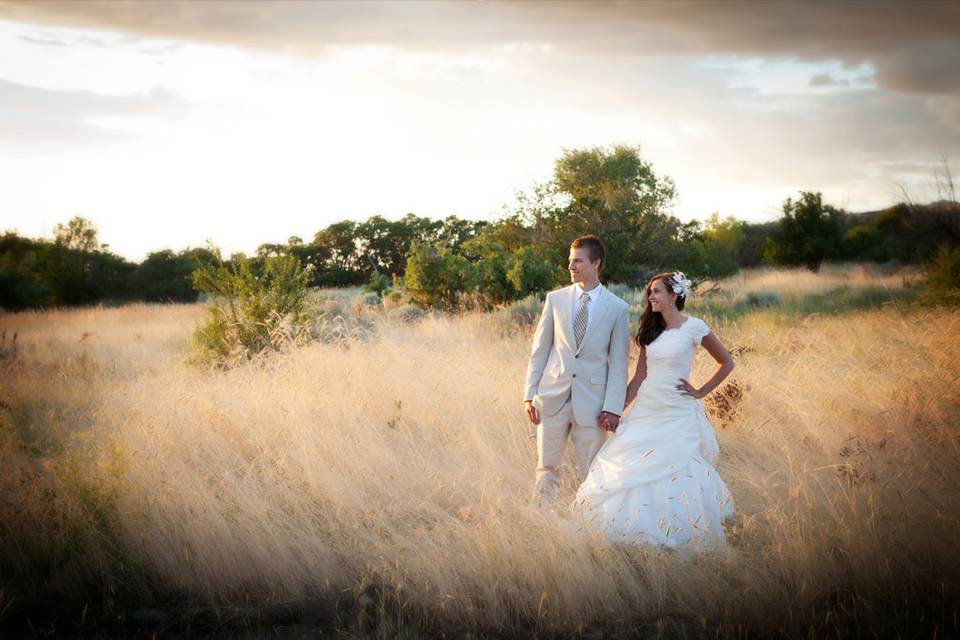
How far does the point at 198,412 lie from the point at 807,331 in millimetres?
9351

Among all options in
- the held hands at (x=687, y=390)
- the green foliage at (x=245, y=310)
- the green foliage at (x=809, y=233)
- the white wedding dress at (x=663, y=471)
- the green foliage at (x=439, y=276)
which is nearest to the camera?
the white wedding dress at (x=663, y=471)

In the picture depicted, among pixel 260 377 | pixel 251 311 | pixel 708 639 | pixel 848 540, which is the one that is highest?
pixel 251 311

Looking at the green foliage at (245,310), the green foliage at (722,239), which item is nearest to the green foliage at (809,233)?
the green foliage at (722,239)

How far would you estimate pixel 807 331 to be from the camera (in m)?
10.8

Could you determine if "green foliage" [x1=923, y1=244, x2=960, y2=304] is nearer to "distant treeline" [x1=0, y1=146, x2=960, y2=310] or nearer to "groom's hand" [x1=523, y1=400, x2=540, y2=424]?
"distant treeline" [x1=0, y1=146, x2=960, y2=310]

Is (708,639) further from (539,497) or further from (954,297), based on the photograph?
(954,297)

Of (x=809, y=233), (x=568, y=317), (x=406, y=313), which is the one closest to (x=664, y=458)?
(x=568, y=317)

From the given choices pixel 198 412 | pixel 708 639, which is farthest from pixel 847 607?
pixel 198 412

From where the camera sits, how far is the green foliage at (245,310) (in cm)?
1044

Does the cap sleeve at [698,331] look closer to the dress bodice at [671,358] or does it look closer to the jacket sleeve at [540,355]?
the dress bodice at [671,358]

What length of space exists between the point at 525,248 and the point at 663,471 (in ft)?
41.6

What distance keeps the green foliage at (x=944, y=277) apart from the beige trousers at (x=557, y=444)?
11109 mm

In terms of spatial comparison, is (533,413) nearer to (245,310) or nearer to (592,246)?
(592,246)

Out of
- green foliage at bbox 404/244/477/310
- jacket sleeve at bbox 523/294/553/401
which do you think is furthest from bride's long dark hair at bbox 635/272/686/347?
green foliage at bbox 404/244/477/310
